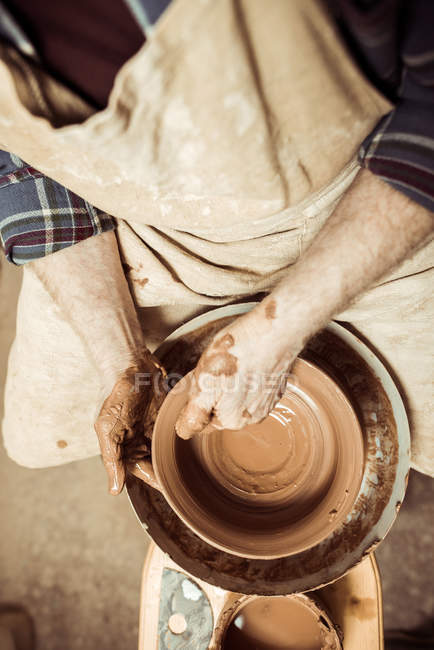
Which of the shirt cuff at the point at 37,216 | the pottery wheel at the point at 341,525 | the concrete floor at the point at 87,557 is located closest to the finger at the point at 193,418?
the pottery wheel at the point at 341,525

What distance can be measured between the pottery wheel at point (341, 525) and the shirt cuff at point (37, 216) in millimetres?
637

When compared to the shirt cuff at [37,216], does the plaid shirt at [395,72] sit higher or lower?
higher

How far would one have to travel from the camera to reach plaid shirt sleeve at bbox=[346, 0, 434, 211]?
23.7 inches

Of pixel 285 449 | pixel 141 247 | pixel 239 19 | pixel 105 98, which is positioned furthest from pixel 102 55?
pixel 285 449

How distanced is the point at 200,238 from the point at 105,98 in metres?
0.42

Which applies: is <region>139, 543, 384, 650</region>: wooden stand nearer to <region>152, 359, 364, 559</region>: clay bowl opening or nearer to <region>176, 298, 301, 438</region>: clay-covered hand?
<region>152, 359, 364, 559</region>: clay bowl opening

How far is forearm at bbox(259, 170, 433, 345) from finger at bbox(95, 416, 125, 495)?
1.58ft

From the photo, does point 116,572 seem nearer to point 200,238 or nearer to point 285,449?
point 285,449

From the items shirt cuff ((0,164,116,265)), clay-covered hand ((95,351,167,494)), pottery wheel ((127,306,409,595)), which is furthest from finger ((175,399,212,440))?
shirt cuff ((0,164,116,265))

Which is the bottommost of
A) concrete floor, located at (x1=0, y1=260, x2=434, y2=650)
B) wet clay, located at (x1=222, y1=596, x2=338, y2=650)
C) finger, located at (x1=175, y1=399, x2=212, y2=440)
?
concrete floor, located at (x1=0, y1=260, x2=434, y2=650)

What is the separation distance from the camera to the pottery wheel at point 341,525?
1.04 metres

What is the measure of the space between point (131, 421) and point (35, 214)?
56 cm

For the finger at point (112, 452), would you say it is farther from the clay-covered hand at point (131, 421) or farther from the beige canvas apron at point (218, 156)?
the beige canvas apron at point (218, 156)

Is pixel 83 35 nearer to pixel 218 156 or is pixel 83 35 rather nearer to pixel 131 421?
pixel 218 156
